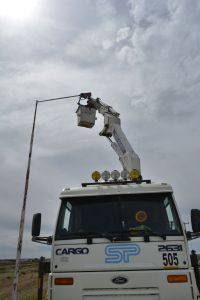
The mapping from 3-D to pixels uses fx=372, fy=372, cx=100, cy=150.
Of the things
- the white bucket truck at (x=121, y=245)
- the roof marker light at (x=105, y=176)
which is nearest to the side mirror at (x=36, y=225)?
the white bucket truck at (x=121, y=245)

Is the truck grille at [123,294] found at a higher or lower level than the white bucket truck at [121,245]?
lower

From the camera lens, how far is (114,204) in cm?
639

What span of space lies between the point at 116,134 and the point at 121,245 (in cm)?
431

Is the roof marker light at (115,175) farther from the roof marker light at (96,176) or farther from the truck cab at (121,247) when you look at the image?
the truck cab at (121,247)

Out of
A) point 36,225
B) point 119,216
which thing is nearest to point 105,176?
point 119,216

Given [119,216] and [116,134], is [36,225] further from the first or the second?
[116,134]

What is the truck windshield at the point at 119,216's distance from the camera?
19.8ft

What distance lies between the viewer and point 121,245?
18.9 feet

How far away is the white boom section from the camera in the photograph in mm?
8602

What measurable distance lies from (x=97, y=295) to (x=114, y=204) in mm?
1534

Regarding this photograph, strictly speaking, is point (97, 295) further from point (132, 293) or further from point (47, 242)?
point (47, 242)

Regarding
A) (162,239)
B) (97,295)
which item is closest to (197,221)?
(162,239)

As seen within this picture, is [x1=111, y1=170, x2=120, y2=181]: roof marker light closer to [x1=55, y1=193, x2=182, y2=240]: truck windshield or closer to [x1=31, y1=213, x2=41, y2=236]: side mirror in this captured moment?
[x1=55, y1=193, x2=182, y2=240]: truck windshield

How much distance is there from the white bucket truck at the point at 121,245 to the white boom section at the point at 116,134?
183 cm
